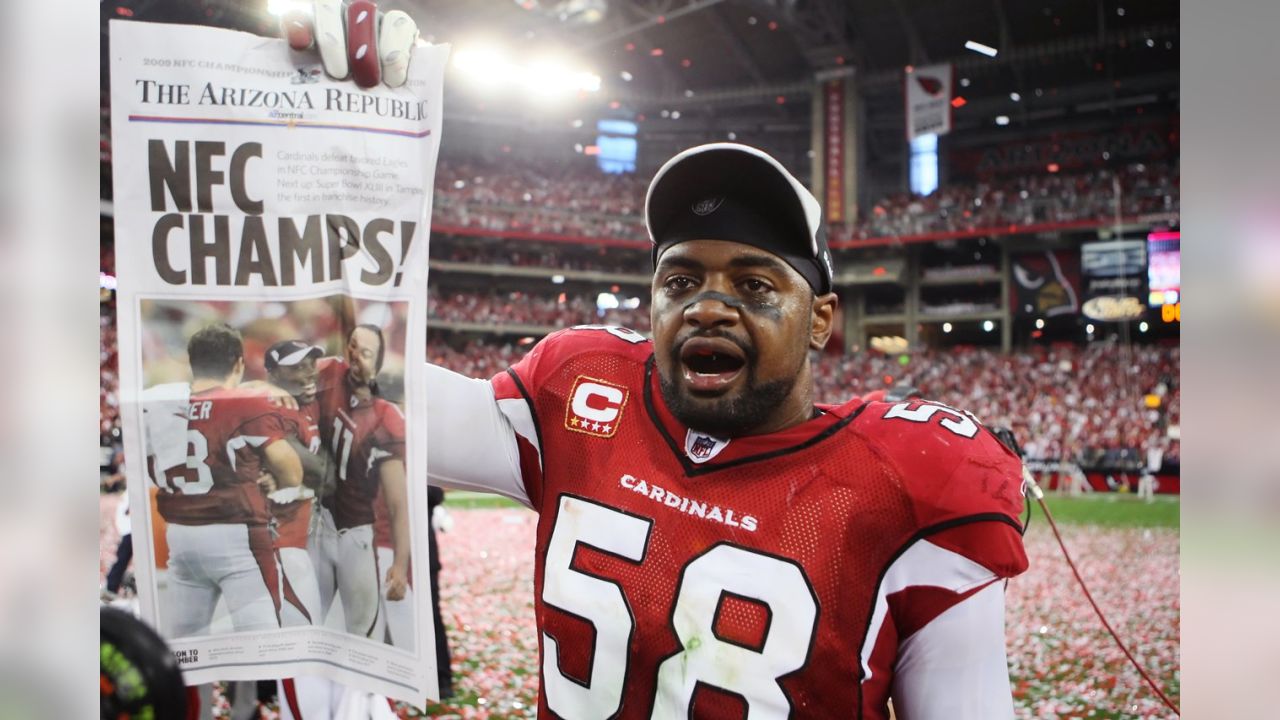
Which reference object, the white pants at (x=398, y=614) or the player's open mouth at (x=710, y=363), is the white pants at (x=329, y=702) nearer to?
the white pants at (x=398, y=614)

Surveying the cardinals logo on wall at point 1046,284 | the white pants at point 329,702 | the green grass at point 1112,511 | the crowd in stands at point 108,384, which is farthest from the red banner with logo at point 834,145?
the white pants at point 329,702

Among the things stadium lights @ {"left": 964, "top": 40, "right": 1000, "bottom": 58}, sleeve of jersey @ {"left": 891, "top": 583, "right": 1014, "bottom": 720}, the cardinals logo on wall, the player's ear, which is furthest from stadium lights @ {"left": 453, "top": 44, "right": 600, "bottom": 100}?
sleeve of jersey @ {"left": 891, "top": 583, "right": 1014, "bottom": 720}

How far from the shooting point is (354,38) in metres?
1.46

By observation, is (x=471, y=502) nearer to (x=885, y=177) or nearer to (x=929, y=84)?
(x=929, y=84)

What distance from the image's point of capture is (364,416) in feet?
4.89

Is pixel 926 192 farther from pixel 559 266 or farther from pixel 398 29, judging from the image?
pixel 398 29

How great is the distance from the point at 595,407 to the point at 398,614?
503mm

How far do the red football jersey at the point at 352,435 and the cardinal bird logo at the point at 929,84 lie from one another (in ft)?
80.2

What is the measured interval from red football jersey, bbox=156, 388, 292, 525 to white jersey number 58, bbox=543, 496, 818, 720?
527 mm

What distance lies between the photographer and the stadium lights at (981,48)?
23875 millimetres

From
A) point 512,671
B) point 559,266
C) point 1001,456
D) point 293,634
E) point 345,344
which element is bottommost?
point 512,671

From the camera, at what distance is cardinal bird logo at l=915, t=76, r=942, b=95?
76.6 ft
